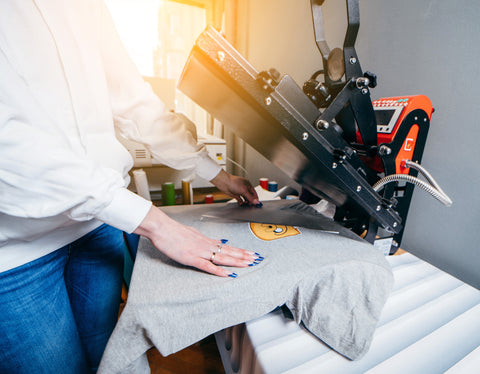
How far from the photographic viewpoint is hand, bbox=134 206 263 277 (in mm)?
408

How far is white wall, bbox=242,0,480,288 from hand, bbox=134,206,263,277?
0.64m

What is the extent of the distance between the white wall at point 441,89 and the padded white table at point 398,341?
189 millimetres

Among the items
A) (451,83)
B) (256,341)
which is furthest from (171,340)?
(451,83)

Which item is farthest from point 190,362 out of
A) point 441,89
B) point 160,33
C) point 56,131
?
point 160,33

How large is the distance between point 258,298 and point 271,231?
0.68 ft

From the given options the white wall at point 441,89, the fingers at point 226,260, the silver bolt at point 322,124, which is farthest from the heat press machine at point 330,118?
the fingers at point 226,260

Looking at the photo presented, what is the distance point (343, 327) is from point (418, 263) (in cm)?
39

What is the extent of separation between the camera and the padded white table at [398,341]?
14.8 inches

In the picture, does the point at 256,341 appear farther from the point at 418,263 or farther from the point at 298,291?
the point at 418,263

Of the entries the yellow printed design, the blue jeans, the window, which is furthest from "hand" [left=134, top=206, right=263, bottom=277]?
the window

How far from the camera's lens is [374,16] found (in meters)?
0.78

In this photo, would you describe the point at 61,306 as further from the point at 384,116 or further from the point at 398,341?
the point at 384,116

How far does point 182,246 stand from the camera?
0.42 m

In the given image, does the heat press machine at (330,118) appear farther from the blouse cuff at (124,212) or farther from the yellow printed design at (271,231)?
the blouse cuff at (124,212)
